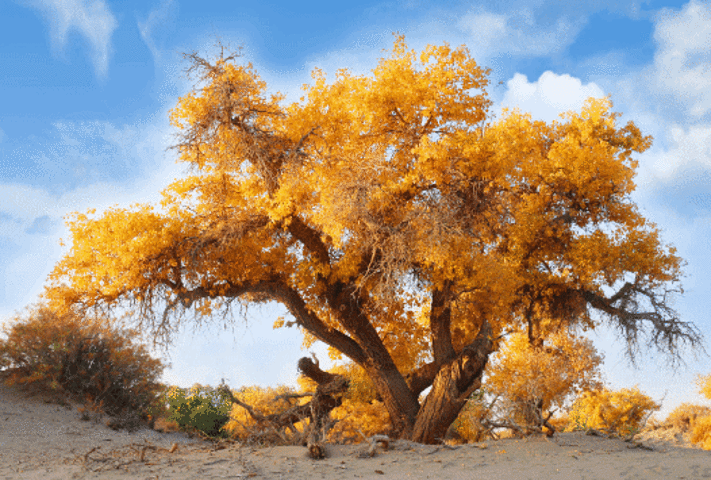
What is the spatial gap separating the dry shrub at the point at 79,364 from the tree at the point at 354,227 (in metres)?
6.51

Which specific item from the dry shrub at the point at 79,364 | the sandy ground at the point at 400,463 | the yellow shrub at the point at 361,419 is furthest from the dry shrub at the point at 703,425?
the dry shrub at the point at 79,364

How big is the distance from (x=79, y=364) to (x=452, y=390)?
12.6 m

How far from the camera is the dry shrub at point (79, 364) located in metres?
17.0

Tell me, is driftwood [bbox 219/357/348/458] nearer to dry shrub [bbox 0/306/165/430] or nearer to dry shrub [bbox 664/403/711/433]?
dry shrub [bbox 0/306/165/430]

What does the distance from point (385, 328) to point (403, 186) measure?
4750 millimetres

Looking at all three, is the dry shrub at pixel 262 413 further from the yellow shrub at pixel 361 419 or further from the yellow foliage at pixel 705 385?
the yellow foliage at pixel 705 385

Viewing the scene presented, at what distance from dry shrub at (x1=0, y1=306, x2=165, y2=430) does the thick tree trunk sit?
9.94 metres

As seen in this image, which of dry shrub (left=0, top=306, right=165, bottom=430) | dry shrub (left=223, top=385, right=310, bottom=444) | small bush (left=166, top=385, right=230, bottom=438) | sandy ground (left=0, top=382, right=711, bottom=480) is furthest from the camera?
small bush (left=166, top=385, right=230, bottom=438)

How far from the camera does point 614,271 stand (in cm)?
1415

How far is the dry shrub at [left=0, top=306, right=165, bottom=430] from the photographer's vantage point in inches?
668

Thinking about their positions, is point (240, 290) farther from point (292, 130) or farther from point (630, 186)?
point (630, 186)

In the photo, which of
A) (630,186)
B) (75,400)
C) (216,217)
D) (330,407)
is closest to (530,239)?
(630,186)

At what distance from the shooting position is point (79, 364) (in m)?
17.5

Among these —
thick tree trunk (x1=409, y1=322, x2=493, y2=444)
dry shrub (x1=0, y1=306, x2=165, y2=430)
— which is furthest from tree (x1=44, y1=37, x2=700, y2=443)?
dry shrub (x1=0, y1=306, x2=165, y2=430)
